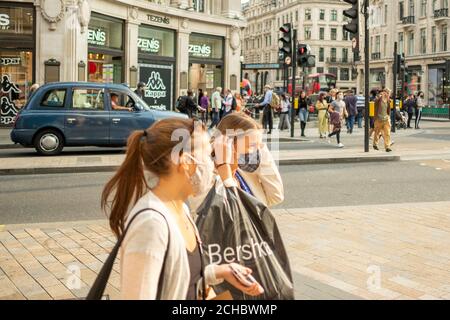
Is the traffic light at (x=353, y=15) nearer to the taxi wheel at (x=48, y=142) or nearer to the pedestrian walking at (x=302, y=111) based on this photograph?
the pedestrian walking at (x=302, y=111)

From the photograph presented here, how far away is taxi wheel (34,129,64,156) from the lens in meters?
14.8

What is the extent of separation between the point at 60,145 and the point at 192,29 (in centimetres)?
1887

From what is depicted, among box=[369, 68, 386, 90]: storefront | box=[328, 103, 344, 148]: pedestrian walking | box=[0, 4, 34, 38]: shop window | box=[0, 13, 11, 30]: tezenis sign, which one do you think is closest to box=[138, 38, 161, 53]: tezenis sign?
box=[0, 4, 34, 38]: shop window

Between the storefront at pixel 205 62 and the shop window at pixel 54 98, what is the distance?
17.7 m

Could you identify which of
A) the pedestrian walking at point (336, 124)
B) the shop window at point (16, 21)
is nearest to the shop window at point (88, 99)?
the pedestrian walking at point (336, 124)

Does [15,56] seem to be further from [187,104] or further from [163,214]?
[163,214]

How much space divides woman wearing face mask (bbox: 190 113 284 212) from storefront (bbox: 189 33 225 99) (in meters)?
29.2

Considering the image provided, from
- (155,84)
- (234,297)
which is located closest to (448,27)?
(155,84)

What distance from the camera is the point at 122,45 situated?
27766mm

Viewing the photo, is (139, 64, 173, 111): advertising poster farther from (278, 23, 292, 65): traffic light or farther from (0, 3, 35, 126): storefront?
(278, 23, 292, 65): traffic light

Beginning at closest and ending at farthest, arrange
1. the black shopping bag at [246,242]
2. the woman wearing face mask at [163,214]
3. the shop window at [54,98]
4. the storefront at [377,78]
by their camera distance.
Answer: the woman wearing face mask at [163,214]
the black shopping bag at [246,242]
the shop window at [54,98]
the storefront at [377,78]

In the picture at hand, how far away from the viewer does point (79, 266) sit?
514 cm

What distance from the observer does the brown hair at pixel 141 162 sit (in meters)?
2.19

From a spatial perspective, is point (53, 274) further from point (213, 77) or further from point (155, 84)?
point (213, 77)
